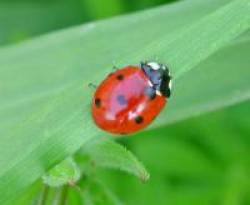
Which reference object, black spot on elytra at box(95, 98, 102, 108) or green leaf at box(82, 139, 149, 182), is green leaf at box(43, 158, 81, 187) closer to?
green leaf at box(82, 139, 149, 182)

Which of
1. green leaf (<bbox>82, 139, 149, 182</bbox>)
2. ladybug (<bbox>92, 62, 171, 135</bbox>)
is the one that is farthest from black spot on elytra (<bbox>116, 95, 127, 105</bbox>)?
green leaf (<bbox>82, 139, 149, 182</bbox>)

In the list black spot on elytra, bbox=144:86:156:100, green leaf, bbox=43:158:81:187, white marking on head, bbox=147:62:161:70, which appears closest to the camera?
green leaf, bbox=43:158:81:187

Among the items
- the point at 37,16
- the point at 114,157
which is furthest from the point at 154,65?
the point at 37,16

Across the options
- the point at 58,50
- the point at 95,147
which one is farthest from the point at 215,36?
the point at 58,50

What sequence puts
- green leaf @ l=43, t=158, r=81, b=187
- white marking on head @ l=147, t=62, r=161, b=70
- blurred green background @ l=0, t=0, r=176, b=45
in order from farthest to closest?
blurred green background @ l=0, t=0, r=176, b=45 < white marking on head @ l=147, t=62, r=161, b=70 < green leaf @ l=43, t=158, r=81, b=187

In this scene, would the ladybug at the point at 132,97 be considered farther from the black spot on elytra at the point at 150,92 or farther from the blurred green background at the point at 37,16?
the blurred green background at the point at 37,16

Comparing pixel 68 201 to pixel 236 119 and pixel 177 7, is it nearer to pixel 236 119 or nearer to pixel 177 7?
pixel 177 7
